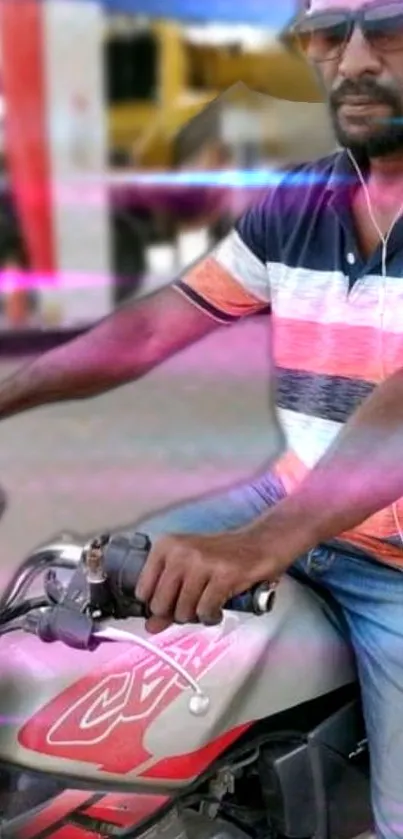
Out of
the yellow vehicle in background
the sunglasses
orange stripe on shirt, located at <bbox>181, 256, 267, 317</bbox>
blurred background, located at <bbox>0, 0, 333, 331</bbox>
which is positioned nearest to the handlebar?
orange stripe on shirt, located at <bbox>181, 256, 267, 317</bbox>

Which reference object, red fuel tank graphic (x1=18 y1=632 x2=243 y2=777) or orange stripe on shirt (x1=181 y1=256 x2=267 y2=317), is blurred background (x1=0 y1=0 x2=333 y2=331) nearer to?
orange stripe on shirt (x1=181 y1=256 x2=267 y2=317)

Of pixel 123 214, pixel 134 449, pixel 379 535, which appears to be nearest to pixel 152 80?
pixel 123 214

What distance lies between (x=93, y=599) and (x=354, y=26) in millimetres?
775

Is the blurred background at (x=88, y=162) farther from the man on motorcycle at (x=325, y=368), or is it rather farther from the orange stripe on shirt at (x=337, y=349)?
the orange stripe on shirt at (x=337, y=349)

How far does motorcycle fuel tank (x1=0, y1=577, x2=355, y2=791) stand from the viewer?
1.54 metres

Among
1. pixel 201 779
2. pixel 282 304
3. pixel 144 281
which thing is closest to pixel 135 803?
pixel 201 779

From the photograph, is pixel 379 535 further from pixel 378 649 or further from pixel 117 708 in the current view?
pixel 117 708

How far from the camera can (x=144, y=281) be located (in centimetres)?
1109

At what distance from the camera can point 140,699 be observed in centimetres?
158

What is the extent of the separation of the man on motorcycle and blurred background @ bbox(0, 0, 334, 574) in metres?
1.28

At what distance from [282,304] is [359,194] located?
0.61 feet

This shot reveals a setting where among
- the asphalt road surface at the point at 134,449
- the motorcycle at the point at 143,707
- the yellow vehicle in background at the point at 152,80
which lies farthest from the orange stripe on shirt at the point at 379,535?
the yellow vehicle in background at the point at 152,80

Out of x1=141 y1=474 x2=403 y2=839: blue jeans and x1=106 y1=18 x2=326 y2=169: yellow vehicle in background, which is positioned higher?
x1=141 y1=474 x2=403 y2=839: blue jeans

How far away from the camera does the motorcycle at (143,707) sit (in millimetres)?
1524
